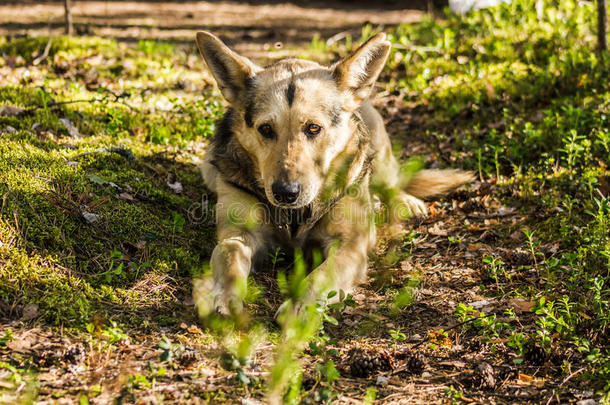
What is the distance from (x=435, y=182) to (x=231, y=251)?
2327mm

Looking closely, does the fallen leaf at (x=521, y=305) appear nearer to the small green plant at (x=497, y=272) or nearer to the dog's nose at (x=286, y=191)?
the small green plant at (x=497, y=272)

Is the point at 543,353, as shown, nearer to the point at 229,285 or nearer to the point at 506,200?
the point at 229,285

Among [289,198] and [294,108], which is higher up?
[294,108]

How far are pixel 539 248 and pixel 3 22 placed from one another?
32.2ft

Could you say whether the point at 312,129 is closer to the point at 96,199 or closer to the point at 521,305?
the point at 96,199

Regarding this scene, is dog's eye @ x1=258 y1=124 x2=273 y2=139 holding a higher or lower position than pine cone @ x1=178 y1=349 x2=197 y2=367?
higher

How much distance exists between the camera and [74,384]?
2.47 metres

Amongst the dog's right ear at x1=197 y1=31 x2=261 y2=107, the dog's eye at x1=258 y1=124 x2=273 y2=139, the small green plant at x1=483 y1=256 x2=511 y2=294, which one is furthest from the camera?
the dog's right ear at x1=197 y1=31 x2=261 y2=107

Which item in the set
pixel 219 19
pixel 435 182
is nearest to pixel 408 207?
pixel 435 182

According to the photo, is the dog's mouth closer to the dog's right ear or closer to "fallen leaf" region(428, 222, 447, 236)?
the dog's right ear

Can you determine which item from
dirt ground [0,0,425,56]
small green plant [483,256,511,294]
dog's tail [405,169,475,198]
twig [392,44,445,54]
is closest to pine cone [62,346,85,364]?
small green plant [483,256,511,294]

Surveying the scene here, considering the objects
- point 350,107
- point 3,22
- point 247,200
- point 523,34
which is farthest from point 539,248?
point 3,22

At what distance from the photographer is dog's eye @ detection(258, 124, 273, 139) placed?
3.89 m

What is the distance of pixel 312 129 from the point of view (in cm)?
391
